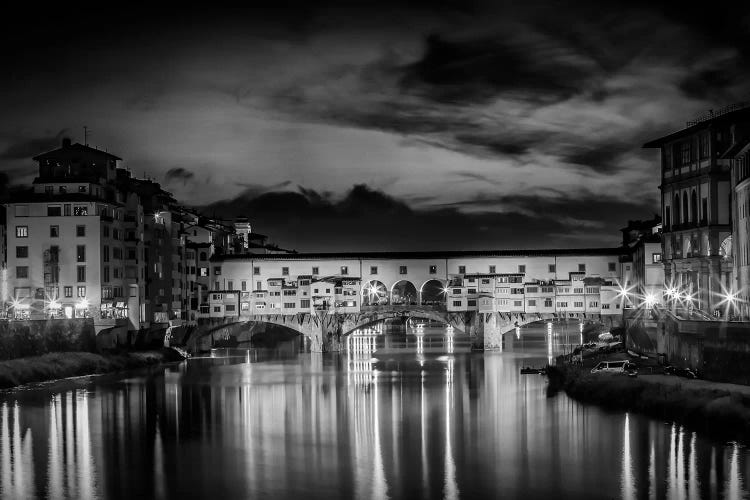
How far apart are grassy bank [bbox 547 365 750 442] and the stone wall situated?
27.4 meters

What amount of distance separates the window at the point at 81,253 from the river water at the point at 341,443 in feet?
33.9

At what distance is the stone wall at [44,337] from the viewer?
183 feet

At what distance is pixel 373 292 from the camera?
281 feet

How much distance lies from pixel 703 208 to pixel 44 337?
35462 millimetres

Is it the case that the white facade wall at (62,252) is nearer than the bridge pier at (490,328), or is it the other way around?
the white facade wall at (62,252)

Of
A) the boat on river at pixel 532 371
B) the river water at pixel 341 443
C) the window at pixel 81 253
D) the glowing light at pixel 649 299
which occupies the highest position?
the window at pixel 81 253

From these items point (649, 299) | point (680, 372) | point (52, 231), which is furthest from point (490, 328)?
point (680, 372)

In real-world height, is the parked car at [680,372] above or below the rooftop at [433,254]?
below

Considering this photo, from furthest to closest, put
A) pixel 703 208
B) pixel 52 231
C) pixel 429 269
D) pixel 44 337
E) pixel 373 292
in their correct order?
1. pixel 373 292
2. pixel 429 269
3. pixel 52 231
4. pixel 44 337
5. pixel 703 208

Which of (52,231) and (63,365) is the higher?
(52,231)

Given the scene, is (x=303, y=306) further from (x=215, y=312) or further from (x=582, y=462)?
(x=582, y=462)

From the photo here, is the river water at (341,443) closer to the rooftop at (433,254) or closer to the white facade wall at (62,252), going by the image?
the white facade wall at (62,252)

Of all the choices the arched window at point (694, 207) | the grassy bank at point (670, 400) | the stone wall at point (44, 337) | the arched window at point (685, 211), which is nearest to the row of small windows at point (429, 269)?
the stone wall at point (44, 337)

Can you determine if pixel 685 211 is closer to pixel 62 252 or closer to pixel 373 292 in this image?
pixel 373 292
